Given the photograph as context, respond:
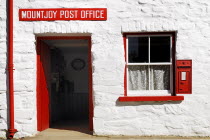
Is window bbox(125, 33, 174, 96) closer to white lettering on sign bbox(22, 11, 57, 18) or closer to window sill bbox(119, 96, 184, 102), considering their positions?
window sill bbox(119, 96, 184, 102)

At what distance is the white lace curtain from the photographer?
6.11 m

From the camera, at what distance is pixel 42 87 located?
6441 millimetres

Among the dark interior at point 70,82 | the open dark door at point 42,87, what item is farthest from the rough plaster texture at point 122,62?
the dark interior at point 70,82

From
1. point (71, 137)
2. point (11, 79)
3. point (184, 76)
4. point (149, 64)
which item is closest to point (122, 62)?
point (149, 64)

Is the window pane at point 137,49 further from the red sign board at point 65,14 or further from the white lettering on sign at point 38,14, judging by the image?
the white lettering on sign at point 38,14

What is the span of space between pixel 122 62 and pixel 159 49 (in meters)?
0.96

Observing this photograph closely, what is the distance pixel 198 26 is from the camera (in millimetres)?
5879

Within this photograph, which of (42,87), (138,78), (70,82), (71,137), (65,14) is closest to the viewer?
(71,137)

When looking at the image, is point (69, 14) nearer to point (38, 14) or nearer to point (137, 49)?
point (38, 14)

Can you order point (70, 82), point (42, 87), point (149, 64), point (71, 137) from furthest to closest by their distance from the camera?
1. point (70, 82)
2. point (42, 87)
3. point (149, 64)
4. point (71, 137)

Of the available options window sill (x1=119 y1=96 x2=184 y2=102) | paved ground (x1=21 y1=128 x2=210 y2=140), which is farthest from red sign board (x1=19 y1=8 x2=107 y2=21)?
paved ground (x1=21 y1=128 x2=210 y2=140)

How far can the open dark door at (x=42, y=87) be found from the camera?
6.25m

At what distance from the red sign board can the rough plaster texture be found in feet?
0.34

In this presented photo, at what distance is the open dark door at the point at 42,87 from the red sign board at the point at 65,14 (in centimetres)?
68
